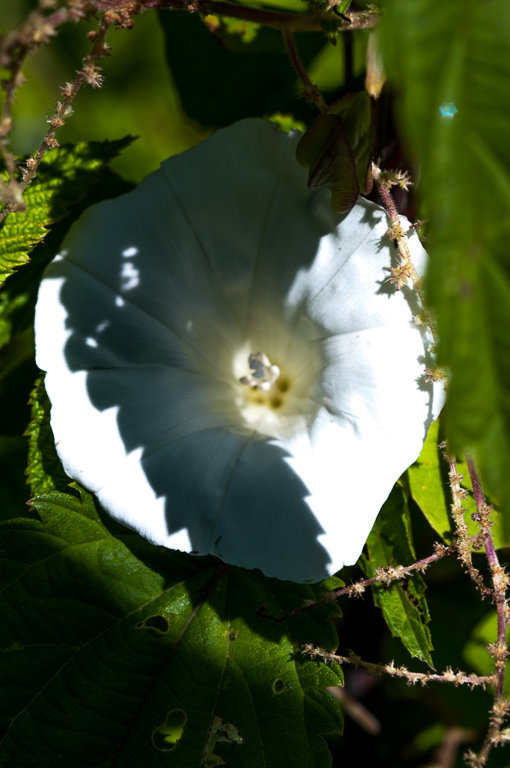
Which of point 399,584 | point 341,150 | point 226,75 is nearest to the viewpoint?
point 341,150

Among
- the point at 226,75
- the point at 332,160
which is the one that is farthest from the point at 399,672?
the point at 226,75

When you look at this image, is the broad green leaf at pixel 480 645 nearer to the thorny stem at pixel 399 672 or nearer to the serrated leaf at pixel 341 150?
the thorny stem at pixel 399 672

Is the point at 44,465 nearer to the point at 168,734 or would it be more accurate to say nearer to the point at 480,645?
the point at 168,734

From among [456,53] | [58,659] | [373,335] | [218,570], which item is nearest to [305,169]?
[373,335]

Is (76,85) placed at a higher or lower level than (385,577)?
higher

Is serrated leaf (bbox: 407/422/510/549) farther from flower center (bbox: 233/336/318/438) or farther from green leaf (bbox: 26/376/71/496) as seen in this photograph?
green leaf (bbox: 26/376/71/496)

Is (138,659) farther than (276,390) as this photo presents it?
No

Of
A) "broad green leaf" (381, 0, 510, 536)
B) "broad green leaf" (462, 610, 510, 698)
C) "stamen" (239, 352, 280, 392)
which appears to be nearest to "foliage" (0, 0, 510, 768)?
"broad green leaf" (381, 0, 510, 536)

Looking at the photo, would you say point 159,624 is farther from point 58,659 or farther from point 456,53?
point 456,53
